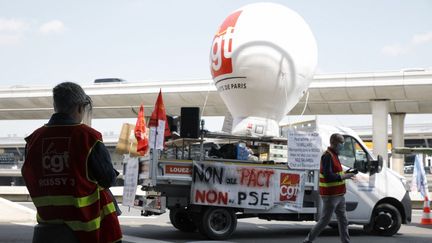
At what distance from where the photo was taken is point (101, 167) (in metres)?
3.36

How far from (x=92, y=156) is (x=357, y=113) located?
4003 cm

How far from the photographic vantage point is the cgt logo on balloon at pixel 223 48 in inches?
572

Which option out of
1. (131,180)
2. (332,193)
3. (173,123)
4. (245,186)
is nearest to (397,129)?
(173,123)

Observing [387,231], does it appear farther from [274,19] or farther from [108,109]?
[108,109]

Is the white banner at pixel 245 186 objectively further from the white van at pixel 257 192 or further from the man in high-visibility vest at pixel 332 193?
the man in high-visibility vest at pixel 332 193

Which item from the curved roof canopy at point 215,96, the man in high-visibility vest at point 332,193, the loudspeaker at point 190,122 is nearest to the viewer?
the man in high-visibility vest at point 332,193

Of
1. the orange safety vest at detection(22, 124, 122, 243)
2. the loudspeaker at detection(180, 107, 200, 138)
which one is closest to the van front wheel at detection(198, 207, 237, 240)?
the loudspeaker at detection(180, 107, 200, 138)

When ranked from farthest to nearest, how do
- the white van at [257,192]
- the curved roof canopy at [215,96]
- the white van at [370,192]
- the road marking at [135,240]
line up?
the curved roof canopy at [215,96] < the white van at [370,192] < the white van at [257,192] < the road marking at [135,240]

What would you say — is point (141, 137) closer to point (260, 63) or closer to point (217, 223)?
point (217, 223)

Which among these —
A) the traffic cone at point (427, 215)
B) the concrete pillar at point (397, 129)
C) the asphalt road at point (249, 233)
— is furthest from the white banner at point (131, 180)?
the concrete pillar at point (397, 129)

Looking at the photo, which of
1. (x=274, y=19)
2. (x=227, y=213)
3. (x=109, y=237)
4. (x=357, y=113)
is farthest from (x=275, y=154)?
(x=357, y=113)

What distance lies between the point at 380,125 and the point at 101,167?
3474 cm

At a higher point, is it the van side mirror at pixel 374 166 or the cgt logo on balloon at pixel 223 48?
the cgt logo on balloon at pixel 223 48

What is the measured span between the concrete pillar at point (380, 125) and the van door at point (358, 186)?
24664mm
